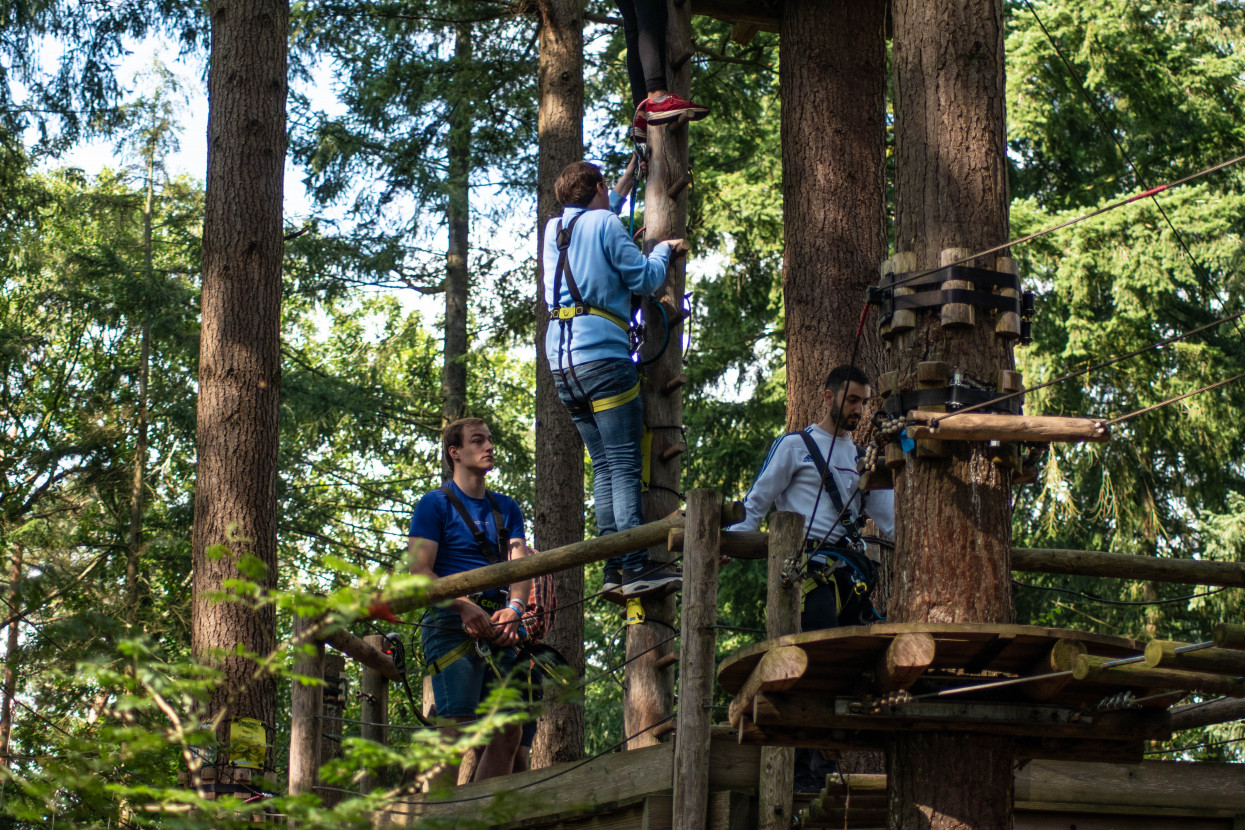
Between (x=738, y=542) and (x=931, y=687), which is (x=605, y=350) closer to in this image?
(x=738, y=542)

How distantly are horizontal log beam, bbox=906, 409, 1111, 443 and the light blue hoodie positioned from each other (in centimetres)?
197

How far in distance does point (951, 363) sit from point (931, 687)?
1182 mm

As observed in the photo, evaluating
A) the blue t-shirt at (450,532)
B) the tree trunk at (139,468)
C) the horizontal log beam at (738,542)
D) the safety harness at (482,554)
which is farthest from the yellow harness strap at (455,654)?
the tree trunk at (139,468)

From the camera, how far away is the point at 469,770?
7.68 meters

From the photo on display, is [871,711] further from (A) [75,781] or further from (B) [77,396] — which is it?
(B) [77,396]

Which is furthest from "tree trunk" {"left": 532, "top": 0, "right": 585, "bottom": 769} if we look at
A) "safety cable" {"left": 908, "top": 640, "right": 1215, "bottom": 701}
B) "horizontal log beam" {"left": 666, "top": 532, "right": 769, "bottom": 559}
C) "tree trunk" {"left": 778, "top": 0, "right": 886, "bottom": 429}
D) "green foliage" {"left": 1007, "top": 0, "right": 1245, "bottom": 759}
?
"green foliage" {"left": 1007, "top": 0, "right": 1245, "bottom": 759}

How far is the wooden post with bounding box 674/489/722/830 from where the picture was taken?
5027 millimetres

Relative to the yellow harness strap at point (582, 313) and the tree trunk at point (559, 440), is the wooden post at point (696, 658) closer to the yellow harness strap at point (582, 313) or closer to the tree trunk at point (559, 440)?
the yellow harness strap at point (582, 313)

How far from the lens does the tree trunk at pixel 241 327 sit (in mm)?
7805

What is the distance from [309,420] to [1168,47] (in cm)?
1197

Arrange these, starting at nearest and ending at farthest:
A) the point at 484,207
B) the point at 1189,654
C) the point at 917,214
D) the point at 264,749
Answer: the point at 1189,654 < the point at 917,214 < the point at 264,749 < the point at 484,207

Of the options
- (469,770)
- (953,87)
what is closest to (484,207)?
(469,770)

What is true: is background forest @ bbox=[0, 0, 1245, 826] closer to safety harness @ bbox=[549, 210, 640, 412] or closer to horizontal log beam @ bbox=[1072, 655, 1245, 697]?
safety harness @ bbox=[549, 210, 640, 412]

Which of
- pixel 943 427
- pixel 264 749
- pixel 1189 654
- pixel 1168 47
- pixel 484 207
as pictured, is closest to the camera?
pixel 1189 654
